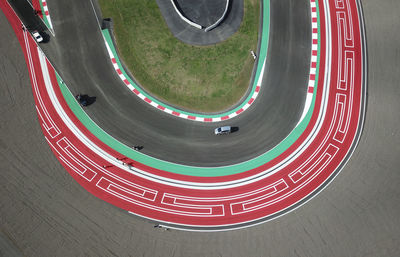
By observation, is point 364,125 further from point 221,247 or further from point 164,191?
point 164,191

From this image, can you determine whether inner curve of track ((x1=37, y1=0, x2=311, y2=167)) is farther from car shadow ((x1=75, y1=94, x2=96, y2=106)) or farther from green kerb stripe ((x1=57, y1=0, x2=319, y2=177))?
green kerb stripe ((x1=57, y1=0, x2=319, y2=177))

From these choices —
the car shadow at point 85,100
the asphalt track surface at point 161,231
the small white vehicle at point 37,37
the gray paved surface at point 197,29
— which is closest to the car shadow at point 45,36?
the small white vehicle at point 37,37

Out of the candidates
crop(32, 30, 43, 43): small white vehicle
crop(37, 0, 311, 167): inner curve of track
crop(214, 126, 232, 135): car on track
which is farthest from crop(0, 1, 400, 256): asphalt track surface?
crop(214, 126, 232, 135): car on track

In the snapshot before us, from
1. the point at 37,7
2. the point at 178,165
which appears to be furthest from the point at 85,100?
the point at 37,7

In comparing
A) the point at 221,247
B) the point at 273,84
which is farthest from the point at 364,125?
the point at 221,247

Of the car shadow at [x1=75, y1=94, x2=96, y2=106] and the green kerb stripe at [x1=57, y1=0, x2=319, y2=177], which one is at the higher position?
the car shadow at [x1=75, y1=94, x2=96, y2=106]
